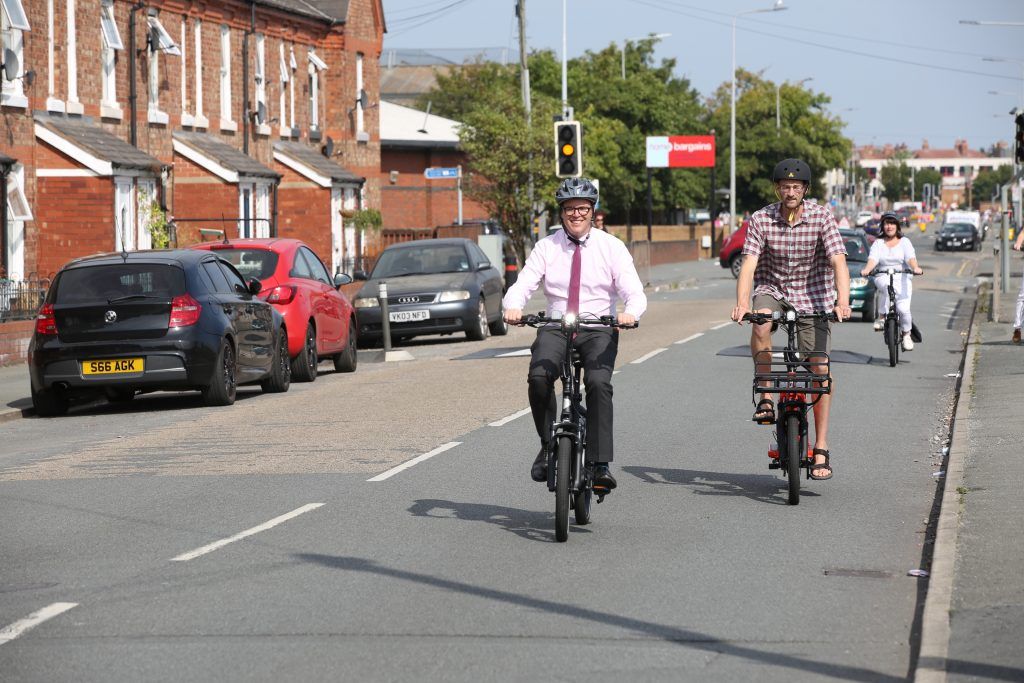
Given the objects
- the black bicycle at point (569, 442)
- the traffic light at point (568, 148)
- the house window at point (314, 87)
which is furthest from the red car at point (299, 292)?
the house window at point (314, 87)

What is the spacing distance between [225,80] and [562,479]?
36.4 meters

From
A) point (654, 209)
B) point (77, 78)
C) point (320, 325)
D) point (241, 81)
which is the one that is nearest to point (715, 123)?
point (654, 209)

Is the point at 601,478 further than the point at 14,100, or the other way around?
the point at 14,100

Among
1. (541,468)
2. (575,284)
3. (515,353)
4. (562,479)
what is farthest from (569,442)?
(515,353)

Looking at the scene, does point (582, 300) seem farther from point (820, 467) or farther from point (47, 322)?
point (47, 322)

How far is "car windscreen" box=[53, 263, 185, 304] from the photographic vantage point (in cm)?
1627

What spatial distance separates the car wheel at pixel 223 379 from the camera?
16422 mm

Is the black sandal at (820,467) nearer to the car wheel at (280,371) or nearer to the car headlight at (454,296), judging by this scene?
the car wheel at (280,371)

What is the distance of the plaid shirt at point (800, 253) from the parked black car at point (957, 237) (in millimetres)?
84260

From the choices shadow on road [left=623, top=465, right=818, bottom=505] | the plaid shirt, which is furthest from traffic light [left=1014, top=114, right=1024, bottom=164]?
the plaid shirt

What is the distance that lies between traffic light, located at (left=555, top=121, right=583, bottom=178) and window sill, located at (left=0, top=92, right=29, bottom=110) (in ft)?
32.8

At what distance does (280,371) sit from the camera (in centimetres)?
1839

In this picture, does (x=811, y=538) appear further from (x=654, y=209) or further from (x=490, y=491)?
(x=654, y=209)

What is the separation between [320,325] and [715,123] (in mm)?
102508
